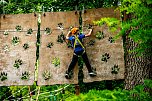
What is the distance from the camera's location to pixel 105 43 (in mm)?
6332

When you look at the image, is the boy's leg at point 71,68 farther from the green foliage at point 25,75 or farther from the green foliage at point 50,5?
the green foliage at point 50,5

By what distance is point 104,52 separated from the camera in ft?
20.6

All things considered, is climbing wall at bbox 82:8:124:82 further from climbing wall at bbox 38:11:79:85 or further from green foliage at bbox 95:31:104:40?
climbing wall at bbox 38:11:79:85

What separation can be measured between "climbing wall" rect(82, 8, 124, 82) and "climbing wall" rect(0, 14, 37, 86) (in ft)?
3.82

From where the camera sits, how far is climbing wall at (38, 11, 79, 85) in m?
6.29

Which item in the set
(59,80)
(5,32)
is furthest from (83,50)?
(5,32)

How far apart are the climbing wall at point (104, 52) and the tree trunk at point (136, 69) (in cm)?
121

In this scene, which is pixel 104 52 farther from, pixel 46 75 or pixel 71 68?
pixel 46 75

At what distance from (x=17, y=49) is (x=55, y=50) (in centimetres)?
84

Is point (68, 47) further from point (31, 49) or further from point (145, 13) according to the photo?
point (145, 13)

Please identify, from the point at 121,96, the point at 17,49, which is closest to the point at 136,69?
the point at 121,96

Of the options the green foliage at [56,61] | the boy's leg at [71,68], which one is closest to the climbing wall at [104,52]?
the boy's leg at [71,68]

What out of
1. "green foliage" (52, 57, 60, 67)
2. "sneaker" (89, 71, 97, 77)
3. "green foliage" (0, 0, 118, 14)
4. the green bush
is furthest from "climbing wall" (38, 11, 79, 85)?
the green bush

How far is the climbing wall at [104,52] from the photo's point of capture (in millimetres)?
6125
